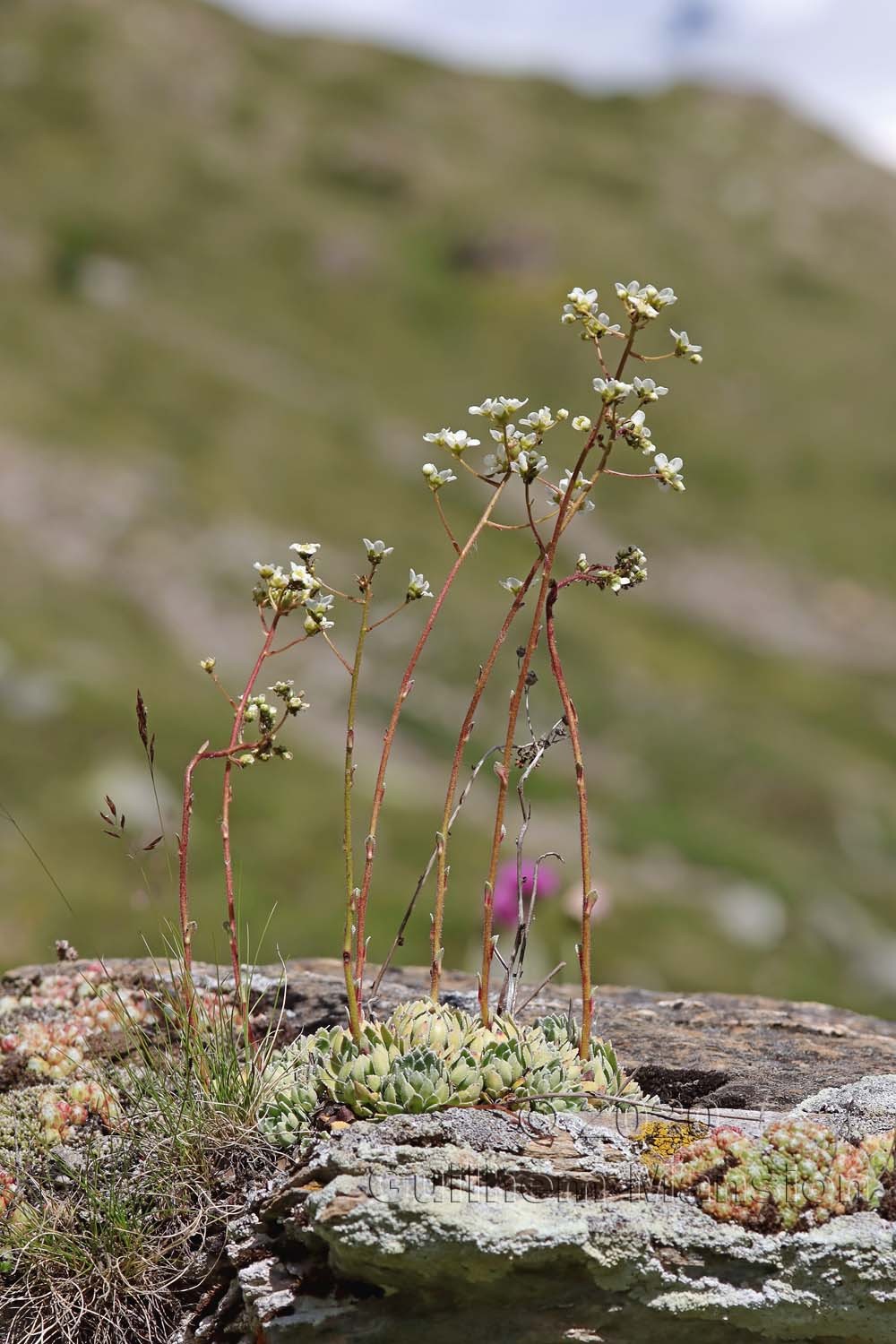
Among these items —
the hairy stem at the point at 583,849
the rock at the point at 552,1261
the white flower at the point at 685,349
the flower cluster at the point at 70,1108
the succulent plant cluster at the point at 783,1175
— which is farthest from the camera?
the flower cluster at the point at 70,1108

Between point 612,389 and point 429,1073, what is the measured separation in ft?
8.48

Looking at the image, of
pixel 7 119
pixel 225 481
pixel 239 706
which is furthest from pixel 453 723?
pixel 7 119

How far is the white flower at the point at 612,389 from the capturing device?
4.61 meters

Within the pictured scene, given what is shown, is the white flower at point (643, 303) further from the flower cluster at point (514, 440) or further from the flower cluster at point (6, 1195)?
the flower cluster at point (6, 1195)

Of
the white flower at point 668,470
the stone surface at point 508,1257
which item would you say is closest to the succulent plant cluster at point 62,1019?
the stone surface at point 508,1257

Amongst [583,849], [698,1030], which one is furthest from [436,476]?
[698,1030]

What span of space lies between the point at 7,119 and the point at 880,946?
4655 cm

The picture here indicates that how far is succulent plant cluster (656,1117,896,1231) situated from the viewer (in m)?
4.20

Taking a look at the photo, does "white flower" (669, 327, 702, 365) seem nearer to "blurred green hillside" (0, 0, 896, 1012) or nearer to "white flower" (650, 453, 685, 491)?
"white flower" (650, 453, 685, 491)

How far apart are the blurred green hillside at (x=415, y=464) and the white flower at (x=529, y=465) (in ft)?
7.30

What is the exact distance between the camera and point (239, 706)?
488 centimetres

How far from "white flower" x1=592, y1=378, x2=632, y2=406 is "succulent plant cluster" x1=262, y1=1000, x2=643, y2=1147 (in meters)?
2.45

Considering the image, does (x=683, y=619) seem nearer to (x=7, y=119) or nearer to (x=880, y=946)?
(x=880, y=946)

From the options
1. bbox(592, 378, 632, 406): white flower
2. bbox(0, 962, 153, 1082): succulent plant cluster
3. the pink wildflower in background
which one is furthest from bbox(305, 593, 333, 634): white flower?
the pink wildflower in background
